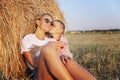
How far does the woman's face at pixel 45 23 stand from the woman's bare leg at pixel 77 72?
0.69 m

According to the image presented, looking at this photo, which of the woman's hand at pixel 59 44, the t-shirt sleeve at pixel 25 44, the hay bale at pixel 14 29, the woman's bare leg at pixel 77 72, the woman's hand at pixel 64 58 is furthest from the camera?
the hay bale at pixel 14 29

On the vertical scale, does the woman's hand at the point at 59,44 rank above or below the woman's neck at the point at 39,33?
below

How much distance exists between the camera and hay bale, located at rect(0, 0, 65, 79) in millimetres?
5098

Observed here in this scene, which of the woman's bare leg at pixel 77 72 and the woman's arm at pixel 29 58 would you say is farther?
the woman's arm at pixel 29 58

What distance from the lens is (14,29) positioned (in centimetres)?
514

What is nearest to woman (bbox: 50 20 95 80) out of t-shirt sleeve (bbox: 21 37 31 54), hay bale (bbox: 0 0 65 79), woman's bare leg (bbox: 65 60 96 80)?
woman's bare leg (bbox: 65 60 96 80)

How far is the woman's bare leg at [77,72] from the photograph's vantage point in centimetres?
418

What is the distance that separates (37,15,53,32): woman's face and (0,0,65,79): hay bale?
327 millimetres

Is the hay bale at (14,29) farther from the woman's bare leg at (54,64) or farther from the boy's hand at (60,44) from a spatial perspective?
the woman's bare leg at (54,64)

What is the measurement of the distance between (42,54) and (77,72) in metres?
0.44

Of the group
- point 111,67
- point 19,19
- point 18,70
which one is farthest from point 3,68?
point 111,67

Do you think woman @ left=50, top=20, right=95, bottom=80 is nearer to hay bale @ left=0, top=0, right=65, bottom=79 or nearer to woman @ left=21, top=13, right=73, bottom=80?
woman @ left=21, top=13, right=73, bottom=80

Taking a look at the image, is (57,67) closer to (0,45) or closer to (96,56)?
(0,45)

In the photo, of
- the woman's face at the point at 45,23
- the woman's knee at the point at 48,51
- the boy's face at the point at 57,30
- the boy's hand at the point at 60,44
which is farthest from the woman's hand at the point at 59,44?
the woman's knee at the point at 48,51
